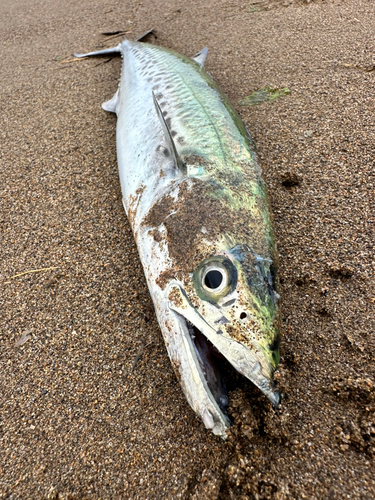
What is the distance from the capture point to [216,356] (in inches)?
53.7

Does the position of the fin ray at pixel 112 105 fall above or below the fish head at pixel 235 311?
above

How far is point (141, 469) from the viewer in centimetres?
125

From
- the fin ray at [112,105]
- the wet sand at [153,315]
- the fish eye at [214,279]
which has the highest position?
the fin ray at [112,105]

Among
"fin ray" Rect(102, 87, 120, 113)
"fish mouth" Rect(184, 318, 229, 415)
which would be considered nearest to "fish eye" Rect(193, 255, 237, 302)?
"fish mouth" Rect(184, 318, 229, 415)

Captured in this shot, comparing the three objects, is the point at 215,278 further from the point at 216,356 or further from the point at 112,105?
the point at 112,105

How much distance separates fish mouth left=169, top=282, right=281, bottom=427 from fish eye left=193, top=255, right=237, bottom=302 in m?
0.08

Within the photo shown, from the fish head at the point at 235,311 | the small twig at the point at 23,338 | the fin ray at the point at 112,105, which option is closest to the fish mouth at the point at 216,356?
the fish head at the point at 235,311

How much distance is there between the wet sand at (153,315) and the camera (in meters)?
1.21

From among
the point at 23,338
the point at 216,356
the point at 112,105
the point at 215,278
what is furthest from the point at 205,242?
the point at 112,105

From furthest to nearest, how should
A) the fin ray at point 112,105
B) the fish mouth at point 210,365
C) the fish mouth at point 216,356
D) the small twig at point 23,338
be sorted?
the fin ray at point 112,105, the small twig at point 23,338, the fish mouth at point 210,365, the fish mouth at point 216,356

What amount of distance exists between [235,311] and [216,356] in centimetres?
25

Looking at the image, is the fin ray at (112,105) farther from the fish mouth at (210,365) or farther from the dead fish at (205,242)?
the fish mouth at (210,365)

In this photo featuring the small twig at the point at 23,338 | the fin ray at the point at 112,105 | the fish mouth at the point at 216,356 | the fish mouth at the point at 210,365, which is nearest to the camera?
the fish mouth at the point at 216,356

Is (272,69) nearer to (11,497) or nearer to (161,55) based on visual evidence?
(161,55)
